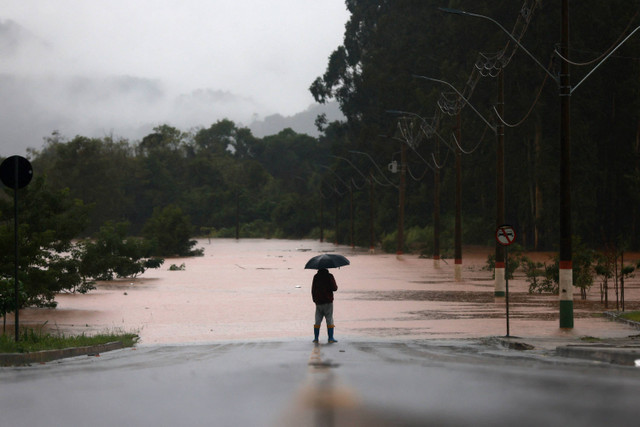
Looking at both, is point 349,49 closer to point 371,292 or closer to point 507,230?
point 371,292

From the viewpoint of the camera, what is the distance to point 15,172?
20078 mm

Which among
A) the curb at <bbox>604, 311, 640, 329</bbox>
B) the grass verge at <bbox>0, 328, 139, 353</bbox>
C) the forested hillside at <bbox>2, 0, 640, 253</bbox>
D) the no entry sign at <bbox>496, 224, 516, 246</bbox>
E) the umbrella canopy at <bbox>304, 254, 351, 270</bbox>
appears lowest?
the grass verge at <bbox>0, 328, 139, 353</bbox>

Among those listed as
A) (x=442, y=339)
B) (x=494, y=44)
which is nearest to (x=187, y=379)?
(x=442, y=339)

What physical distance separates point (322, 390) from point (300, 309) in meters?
18.4

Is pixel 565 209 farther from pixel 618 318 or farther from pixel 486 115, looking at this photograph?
pixel 486 115

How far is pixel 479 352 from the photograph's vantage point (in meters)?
18.4

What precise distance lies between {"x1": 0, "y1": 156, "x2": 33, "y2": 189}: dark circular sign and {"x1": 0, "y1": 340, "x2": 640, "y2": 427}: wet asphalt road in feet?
13.8

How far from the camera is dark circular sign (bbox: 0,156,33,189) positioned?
65.9 ft

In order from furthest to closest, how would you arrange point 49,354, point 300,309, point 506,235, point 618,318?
point 300,309, point 618,318, point 506,235, point 49,354

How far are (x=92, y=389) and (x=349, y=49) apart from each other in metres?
128

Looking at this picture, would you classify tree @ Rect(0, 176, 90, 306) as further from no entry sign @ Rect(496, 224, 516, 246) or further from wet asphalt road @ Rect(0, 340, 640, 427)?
no entry sign @ Rect(496, 224, 516, 246)

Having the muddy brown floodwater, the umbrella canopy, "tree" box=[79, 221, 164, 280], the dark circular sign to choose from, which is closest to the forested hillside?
"tree" box=[79, 221, 164, 280]

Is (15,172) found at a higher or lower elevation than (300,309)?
higher

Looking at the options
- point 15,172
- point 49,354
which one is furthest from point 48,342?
point 15,172
